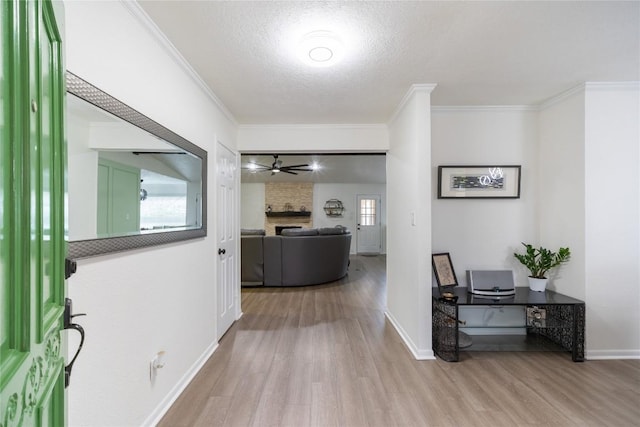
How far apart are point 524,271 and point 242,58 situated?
3.17 meters

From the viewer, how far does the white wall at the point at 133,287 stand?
1.13 meters

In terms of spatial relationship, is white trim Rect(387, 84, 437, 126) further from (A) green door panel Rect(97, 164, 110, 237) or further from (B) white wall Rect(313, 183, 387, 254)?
(B) white wall Rect(313, 183, 387, 254)

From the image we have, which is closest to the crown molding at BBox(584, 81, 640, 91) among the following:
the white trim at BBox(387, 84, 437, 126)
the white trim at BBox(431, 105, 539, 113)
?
the white trim at BBox(431, 105, 539, 113)

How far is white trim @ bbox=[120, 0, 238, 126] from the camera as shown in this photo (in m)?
1.41

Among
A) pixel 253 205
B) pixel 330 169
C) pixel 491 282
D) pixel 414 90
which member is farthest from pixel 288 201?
pixel 491 282

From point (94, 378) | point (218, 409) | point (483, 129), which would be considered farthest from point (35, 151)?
point (483, 129)

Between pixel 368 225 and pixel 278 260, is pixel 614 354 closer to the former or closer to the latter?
pixel 278 260

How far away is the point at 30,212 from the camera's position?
Result: 50cm

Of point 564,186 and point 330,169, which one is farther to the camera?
point 330,169

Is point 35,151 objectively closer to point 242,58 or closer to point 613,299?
point 242,58

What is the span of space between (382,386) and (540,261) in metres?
1.90

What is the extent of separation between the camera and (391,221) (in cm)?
322

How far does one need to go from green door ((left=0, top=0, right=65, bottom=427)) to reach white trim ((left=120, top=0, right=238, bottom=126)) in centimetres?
99

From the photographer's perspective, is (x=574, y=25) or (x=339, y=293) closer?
(x=574, y=25)
